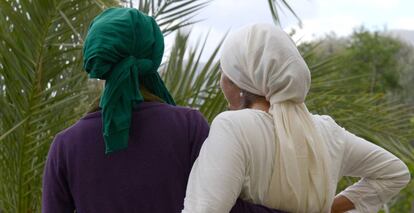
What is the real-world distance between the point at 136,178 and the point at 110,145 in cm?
9

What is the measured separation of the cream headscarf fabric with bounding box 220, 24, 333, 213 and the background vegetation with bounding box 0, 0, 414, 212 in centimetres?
104

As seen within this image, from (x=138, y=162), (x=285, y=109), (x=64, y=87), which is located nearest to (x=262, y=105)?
(x=285, y=109)

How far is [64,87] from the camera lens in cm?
334

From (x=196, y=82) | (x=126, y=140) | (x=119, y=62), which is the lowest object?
(x=196, y=82)

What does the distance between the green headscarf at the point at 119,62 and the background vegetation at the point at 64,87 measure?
0.97 meters

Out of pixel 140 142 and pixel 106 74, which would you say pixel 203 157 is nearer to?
pixel 140 142

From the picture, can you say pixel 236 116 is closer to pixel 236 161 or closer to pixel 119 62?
pixel 236 161

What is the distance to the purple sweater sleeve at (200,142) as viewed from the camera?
5.56ft

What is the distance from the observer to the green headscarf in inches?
67.1

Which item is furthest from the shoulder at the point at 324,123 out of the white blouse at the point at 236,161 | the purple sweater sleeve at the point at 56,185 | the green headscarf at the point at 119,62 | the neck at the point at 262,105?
the purple sweater sleeve at the point at 56,185

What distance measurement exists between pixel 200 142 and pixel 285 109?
0.19 m

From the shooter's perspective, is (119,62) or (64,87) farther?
(64,87)

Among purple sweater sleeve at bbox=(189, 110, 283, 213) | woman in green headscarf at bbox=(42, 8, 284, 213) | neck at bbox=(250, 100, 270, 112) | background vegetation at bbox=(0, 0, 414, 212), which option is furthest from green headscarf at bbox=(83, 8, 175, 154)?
background vegetation at bbox=(0, 0, 414, 212)

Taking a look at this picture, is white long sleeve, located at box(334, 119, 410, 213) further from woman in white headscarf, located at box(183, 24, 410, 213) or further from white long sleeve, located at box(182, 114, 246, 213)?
white long sleeve, located at box(182, 114, 246, 213)
